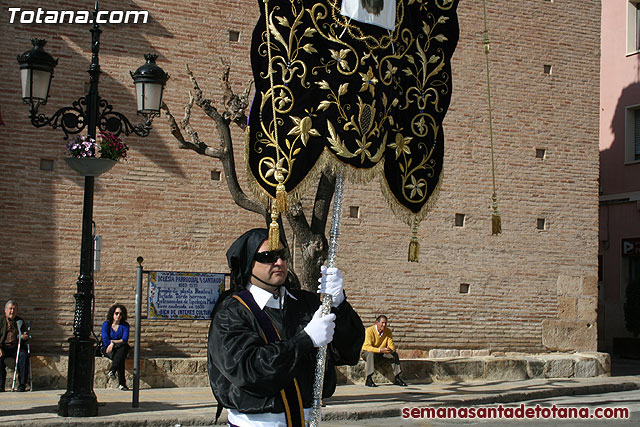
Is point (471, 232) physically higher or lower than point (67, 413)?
higher

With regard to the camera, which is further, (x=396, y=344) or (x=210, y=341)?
(x=396, y=344)

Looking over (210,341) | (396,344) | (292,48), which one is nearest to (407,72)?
(292,48)

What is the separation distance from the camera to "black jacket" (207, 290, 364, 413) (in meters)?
3.89

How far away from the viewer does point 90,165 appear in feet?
35.8

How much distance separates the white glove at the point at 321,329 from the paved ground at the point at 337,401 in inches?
286

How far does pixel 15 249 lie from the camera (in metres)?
13.7

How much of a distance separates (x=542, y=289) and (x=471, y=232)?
6.29 ft

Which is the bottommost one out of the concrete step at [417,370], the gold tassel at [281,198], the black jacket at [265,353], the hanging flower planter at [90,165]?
the concrete step at [417,370]

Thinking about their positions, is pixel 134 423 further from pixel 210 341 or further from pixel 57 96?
pixel 210 341

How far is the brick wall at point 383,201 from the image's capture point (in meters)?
13.9

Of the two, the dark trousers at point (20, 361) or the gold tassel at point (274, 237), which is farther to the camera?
the dark trousers at point (20, 361)

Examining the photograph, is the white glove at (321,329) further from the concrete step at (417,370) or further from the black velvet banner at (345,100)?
the concrete step at (417,370)

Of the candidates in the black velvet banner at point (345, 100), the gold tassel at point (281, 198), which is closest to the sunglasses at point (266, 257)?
the gold tassel at point (281, 198)

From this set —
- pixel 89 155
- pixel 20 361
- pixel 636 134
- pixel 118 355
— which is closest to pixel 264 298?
pixel 89 155
